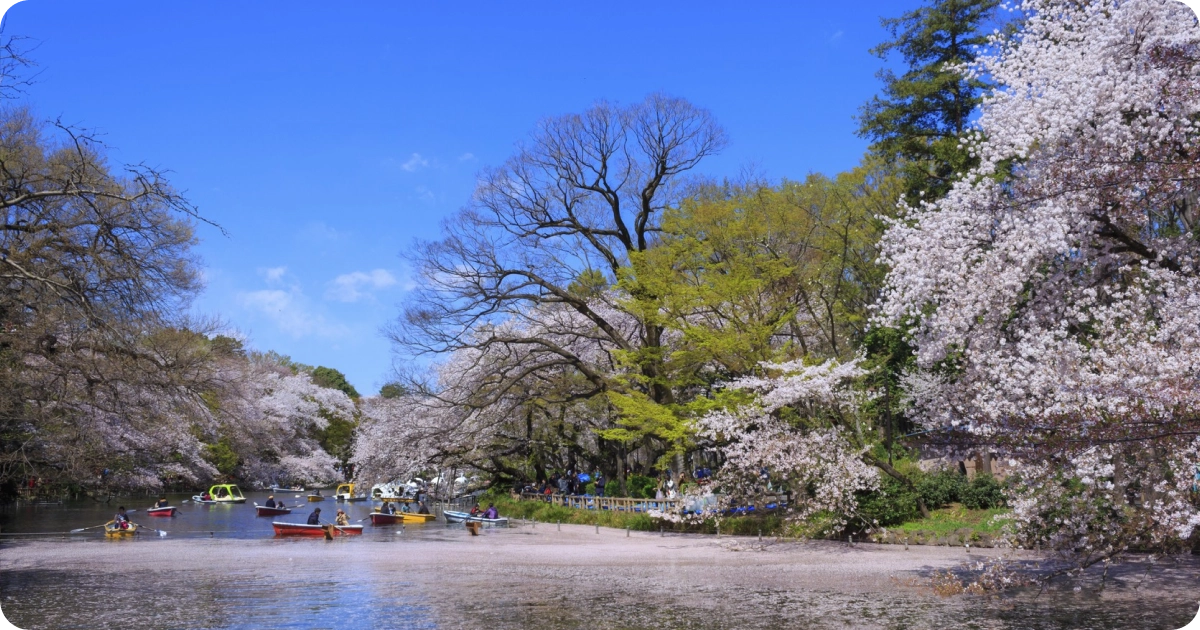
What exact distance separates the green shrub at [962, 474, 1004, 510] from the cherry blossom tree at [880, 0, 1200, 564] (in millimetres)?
6089

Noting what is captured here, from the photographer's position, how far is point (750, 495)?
24031 millimetres

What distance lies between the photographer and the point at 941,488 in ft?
75.8

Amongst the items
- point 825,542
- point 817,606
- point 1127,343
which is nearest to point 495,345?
point 825,542

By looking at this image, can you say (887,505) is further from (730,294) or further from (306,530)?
(306,530)

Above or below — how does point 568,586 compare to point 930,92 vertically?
below

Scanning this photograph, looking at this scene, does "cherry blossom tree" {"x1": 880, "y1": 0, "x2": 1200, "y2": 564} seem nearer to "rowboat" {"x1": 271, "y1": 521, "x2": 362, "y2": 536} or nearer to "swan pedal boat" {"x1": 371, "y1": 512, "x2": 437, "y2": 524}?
"rowboat" {"x1": 271, "y1": 521, "x2": 362, "y2": 536}

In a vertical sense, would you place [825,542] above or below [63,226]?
below

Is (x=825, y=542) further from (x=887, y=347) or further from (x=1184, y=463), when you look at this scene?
(x=1184, y=463)

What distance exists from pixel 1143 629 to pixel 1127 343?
393 centimetres

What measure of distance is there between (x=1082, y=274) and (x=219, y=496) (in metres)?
45.2

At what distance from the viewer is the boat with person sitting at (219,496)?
46.9m

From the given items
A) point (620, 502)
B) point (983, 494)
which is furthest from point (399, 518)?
point (983, 494)

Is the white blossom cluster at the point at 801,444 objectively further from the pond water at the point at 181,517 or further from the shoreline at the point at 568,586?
the pond water at the point at 181,517

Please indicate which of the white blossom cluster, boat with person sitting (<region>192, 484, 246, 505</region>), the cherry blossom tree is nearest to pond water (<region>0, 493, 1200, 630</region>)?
the white blossom cluster
